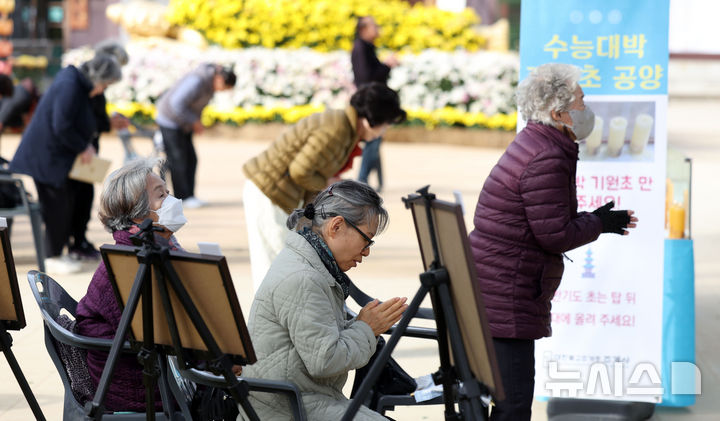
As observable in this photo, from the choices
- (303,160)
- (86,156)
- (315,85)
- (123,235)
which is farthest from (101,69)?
(315,85)

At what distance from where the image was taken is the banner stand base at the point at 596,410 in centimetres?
481

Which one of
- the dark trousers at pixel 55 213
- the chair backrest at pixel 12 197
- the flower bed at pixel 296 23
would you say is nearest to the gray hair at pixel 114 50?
the dark trousers at pixel 55 213

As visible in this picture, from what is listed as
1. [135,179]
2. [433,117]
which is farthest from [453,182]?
[135,179]

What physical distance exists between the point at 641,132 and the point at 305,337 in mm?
2374

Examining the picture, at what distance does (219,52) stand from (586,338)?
48.0ft

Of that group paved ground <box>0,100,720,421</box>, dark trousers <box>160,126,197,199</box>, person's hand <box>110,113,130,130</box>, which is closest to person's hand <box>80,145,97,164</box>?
paved ground <box>0,100,720,421</box>

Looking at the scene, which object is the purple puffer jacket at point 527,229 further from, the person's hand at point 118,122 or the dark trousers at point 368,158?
the dark trousers at point 368,158

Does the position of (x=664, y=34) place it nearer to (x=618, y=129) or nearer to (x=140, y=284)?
(x=618, y=129)

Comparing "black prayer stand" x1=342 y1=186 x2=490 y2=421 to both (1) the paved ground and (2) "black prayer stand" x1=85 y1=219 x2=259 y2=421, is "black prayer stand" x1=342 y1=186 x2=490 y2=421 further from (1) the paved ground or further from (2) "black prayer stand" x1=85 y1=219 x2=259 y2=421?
(1) the paved ground

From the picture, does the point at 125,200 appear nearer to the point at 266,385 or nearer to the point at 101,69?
the point at 266,385

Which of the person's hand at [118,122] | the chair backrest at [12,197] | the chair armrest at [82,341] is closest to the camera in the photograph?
the chair armrest at [82,341]

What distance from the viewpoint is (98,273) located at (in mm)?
3385

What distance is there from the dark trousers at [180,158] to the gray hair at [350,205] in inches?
297

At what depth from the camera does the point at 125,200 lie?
3512 millimetres
